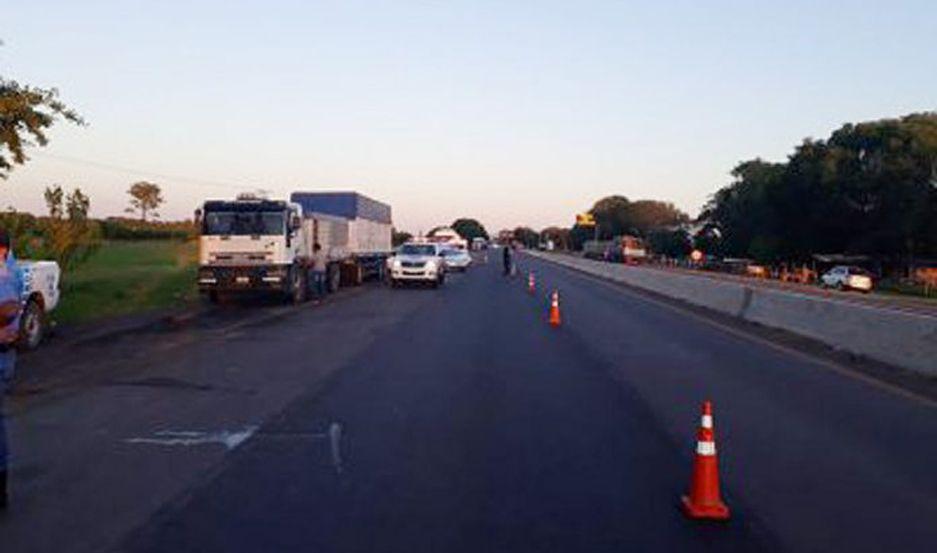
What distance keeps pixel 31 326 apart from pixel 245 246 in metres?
13.9

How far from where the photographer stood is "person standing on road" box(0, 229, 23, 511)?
26.6ft

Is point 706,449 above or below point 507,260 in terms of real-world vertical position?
above

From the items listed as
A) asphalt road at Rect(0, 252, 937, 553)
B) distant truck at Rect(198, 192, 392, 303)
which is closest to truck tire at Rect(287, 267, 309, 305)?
distant truck at Rect(198, 192, 392, 303)

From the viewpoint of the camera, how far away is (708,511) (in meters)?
7.96

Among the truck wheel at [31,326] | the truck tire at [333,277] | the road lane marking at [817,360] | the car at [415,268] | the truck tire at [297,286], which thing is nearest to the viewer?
the road lane marking at [817,360]

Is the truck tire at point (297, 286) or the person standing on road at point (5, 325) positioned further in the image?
the truck tire at point (297, 286)

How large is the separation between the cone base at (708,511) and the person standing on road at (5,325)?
453 cm

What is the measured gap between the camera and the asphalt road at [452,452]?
24.6 feet

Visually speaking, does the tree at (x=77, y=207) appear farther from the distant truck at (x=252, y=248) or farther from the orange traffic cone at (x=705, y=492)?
the orange traffic cone at (x=705, y=492)

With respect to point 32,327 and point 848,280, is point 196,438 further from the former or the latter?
point 848,280

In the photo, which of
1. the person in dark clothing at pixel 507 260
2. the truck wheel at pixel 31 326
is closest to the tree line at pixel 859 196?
the person in dark clothing at pixel 507 260

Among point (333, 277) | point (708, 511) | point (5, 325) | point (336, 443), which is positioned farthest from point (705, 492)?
point (333, 277)

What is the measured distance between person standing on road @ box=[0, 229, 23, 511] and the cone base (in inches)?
178

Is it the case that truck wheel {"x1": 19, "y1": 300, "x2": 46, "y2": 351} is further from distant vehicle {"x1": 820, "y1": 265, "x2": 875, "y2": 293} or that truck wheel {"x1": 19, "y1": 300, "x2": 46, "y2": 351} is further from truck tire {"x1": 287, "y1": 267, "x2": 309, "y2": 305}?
distant vehicle {"x1": 820, "y1": 265, "x2": 875, "y2": 293}
